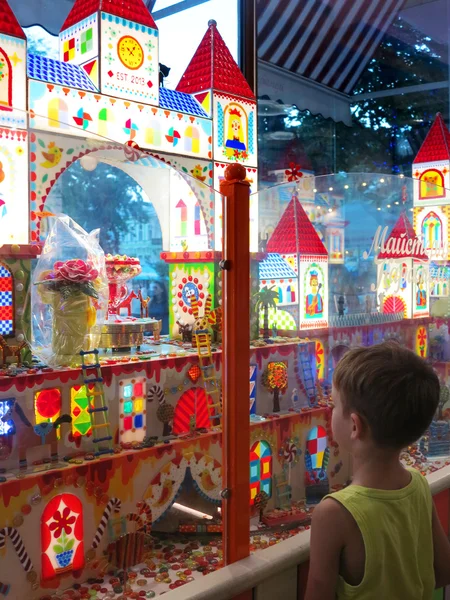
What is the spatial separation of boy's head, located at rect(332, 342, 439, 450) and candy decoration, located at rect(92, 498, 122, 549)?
0.52 metres

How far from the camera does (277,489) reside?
153 centimetres

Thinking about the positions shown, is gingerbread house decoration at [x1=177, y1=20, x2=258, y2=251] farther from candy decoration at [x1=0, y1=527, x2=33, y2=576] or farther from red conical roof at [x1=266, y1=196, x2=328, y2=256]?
candy decoration at [x1=0, y1=527, x2=33, y2=576]

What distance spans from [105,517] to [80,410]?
21cm

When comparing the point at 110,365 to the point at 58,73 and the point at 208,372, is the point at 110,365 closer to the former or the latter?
the point at 208,372

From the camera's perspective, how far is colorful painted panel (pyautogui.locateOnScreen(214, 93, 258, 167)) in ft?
9.39

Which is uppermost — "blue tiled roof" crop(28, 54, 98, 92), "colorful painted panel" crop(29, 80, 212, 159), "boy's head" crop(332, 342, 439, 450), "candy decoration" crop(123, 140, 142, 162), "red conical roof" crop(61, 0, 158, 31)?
"red conical roof" crop(61, 0, 158, 31)

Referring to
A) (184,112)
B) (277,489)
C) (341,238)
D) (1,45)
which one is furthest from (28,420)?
(184,112)

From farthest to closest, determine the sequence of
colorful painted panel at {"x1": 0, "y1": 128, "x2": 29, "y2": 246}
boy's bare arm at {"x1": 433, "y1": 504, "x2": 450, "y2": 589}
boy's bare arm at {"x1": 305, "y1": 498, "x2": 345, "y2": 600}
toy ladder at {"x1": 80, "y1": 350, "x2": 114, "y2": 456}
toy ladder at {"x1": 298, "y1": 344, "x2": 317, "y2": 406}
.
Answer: toy ladder at {"x1": 298, "y1": 344, "x2": 317, "y2": 406}
toy ladder at {"x1": 80, "y1": 350, "x2": 114, "y2": 456}
colorful painted panel at {"x1": 0, "y1": 128, "x2": 29, "y2": 246}
boy's bare arm at {"x1": 433, "y1": 504, "x2": 450, "y2": 589}
boy's bare arm at {"x1": 305, "y1": 498, "x2": 345, "y2": 600}

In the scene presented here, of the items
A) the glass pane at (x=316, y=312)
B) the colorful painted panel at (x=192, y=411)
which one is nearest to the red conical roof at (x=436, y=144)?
the glass pane at (x=316, y=312)

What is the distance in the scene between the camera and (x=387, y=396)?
3.12ft

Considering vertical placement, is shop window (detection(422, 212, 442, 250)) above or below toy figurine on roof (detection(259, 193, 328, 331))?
above

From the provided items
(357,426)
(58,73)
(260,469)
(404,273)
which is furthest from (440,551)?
(58,73)

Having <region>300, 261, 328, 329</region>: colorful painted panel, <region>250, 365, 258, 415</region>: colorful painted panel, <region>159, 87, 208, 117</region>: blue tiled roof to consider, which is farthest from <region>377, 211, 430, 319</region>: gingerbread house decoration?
<region>159, 87, 208, 117</region>: blue tiled roof

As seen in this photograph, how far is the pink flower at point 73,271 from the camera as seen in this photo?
1396 mm
